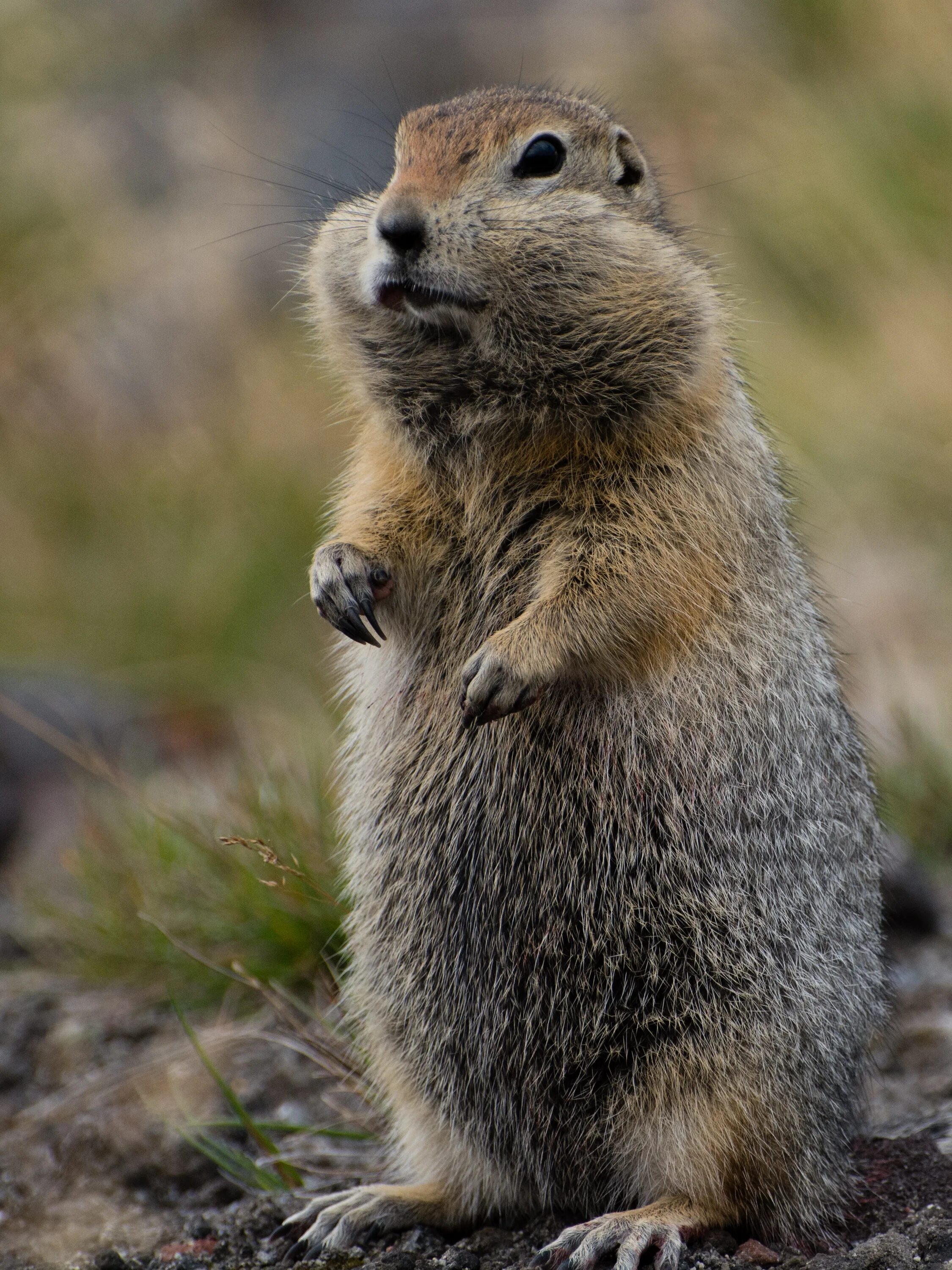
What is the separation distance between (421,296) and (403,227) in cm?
16

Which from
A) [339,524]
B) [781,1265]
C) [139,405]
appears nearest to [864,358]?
[139,405]

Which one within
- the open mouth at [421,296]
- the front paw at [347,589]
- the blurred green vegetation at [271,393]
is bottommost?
the front paw at [347,589]

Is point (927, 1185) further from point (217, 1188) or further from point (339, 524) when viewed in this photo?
point (339, 524)

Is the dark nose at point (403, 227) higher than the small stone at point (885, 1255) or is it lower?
higher

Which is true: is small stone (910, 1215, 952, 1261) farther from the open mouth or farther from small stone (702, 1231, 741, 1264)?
the open mouth

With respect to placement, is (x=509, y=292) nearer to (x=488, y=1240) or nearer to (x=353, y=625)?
(x=353, y=625)

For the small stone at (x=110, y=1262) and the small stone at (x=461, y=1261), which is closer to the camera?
the small stone at (x=461, y=1261)

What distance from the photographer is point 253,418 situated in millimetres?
12125

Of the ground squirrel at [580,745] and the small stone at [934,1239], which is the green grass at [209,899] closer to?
the ground squirrel at [580,745]

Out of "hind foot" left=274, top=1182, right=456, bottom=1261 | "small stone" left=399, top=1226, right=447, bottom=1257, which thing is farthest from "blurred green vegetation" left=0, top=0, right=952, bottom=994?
"small stone" left=399, top=1226, right=447, bottom=1257

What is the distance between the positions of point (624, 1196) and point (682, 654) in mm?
1191

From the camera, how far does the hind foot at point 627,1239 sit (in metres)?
2.76

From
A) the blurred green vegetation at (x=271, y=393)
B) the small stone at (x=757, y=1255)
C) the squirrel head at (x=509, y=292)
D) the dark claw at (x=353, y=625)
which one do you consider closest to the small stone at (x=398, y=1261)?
the small stone at (x=757, y=1255)

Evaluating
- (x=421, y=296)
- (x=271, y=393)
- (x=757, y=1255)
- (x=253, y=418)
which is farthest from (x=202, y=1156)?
(x=271, y=393)
